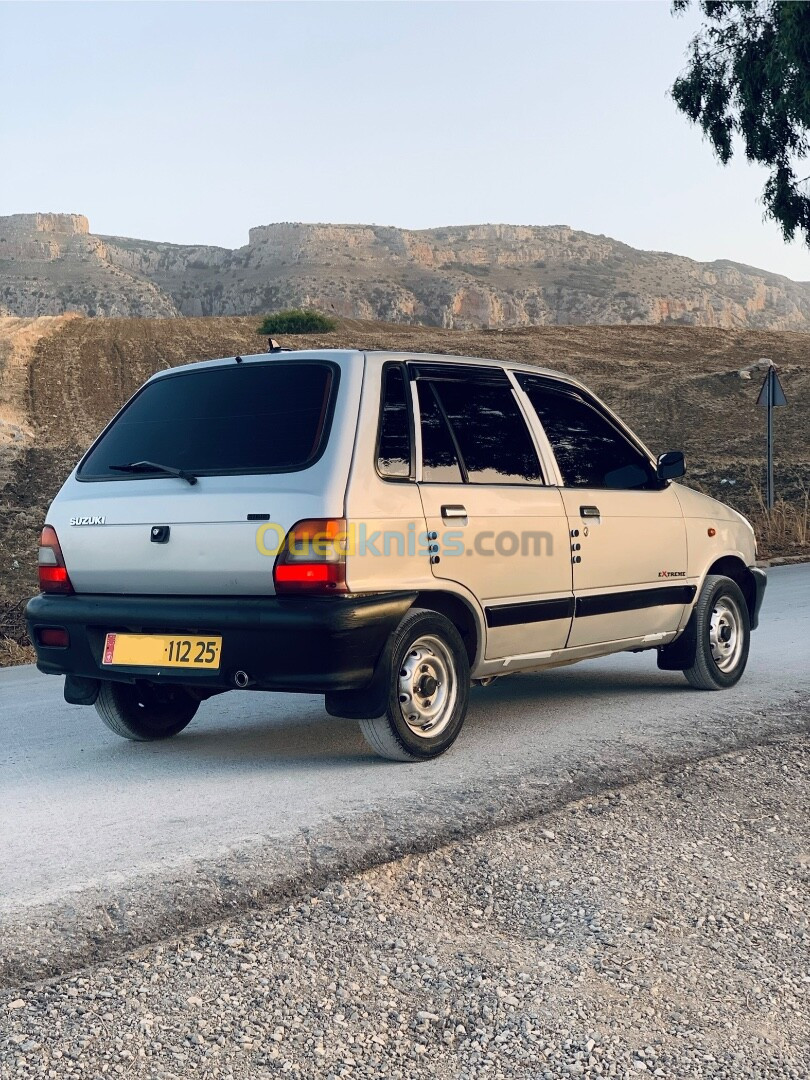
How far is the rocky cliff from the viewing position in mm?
157250

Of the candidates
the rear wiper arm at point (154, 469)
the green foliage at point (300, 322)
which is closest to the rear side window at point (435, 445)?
the rear wiper arm at point (154, 469)

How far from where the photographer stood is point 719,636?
7.61 m

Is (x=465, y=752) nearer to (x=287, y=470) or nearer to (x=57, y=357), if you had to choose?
(x=287, y=470)

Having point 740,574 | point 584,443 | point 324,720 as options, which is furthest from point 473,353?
point 324,720

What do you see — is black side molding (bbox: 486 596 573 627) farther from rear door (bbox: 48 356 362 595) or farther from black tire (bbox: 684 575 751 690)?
black tire (bbox: 684 575 751 690)

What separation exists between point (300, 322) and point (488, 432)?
62.6 meters

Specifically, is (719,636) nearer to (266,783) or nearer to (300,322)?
(266,783)

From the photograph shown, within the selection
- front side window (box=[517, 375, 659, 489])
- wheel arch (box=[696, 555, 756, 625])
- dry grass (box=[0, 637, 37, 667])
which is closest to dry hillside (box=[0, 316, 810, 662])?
dry grass (box=[0, 637, 37, 667])

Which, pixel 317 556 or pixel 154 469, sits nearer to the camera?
pixel 317 556

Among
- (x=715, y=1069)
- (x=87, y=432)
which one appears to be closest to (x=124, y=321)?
(x=87, y=432)

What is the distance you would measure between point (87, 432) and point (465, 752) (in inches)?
1166

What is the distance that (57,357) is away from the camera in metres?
45.1

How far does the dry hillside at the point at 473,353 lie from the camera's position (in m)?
27.1

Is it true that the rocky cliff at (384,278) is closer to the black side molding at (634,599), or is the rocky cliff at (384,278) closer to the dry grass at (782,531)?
the dry grass at (782,531)
